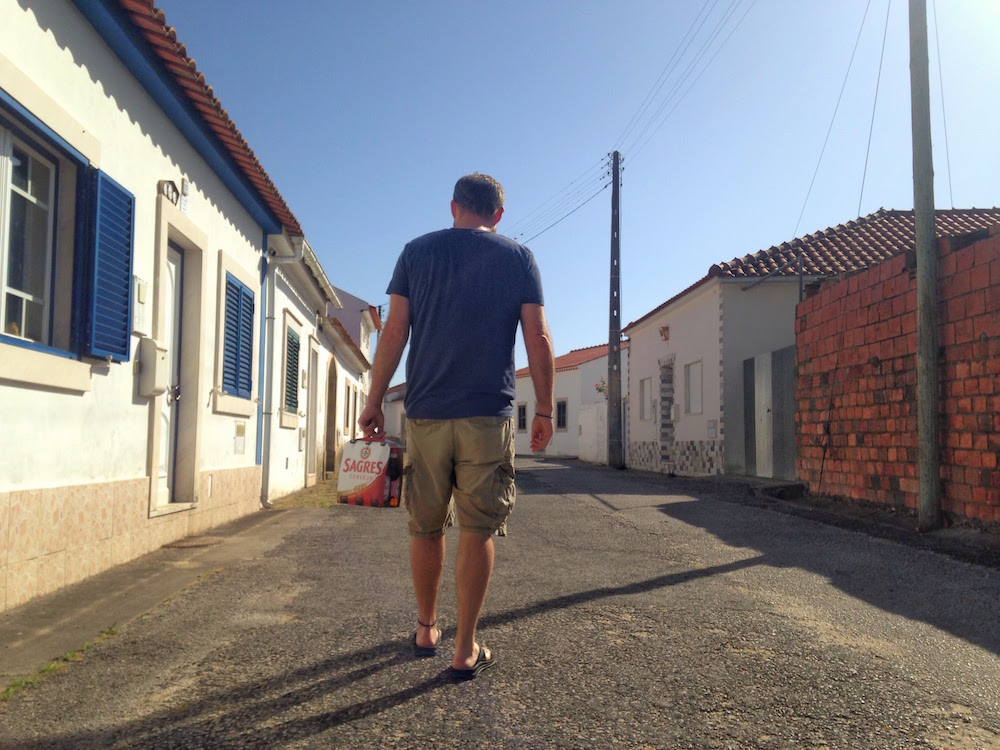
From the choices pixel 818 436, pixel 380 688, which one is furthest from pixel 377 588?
pixel 818 436

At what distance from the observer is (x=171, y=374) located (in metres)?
6.75

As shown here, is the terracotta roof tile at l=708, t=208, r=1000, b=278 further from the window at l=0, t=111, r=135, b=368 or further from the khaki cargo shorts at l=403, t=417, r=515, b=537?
the khaki cargo shorts at l=403, t=417, r=515, b=537

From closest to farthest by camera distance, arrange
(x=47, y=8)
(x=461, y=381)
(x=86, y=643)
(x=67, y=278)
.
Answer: (x=461, y=381) → (x=86, y=643) → (x=47, y=8) → (x=67, y=278)

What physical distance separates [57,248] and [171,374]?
86.4 inches

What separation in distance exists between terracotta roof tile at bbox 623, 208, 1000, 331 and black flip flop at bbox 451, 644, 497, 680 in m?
14.0

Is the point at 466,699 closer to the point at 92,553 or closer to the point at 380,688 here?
the point at 380,688

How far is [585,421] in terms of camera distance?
3033 centimetres

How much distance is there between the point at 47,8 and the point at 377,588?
3348 mm

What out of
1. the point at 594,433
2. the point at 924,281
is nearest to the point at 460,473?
the point at 924,281

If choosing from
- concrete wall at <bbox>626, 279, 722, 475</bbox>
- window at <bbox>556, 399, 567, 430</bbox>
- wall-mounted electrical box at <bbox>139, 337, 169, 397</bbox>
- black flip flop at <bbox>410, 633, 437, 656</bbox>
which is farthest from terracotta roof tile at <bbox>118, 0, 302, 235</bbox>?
window at <bbox>556, 399, 567, 430</bbox>

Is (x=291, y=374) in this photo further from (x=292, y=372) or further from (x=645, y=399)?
(x=645, y=399)

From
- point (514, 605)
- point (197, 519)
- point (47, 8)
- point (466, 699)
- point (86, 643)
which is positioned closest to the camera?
→ point (466, 699)

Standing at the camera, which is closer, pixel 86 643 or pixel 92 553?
pixel 86 643

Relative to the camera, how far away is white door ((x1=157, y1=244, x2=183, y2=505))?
650 cm
